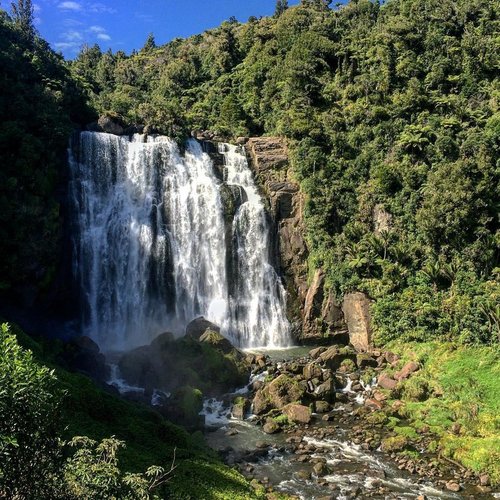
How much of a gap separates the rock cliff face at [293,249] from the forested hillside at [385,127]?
1413mm

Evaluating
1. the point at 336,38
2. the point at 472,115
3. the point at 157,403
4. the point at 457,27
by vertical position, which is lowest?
the point at 157,403

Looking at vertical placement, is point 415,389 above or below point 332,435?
above

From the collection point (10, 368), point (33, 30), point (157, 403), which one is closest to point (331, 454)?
point (157, 403)

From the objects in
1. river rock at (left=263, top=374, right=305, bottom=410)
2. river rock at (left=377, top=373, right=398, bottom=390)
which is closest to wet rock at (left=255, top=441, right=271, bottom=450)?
river rock at (left=263, top=374, right=305, bottom=410)

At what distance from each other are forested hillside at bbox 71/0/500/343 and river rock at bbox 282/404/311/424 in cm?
1203

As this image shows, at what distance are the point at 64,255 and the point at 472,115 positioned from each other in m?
37.5

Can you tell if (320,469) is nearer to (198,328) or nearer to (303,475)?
(303,475)

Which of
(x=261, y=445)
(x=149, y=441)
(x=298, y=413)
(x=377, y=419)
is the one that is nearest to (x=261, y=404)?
(x=298, y=413)

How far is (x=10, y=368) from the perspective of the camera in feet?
25.0

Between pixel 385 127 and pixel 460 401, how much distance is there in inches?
1090

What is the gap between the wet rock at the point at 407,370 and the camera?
30.2 m

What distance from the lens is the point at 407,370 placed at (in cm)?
3050

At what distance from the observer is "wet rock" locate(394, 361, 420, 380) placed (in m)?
30.2

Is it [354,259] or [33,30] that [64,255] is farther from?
[33,30]
